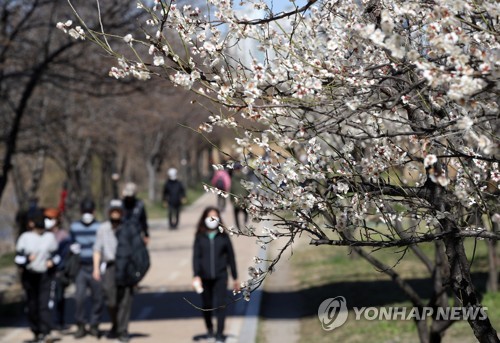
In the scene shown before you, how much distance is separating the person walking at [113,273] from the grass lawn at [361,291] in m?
2.26

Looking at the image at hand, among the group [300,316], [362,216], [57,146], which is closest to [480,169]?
[362,216]

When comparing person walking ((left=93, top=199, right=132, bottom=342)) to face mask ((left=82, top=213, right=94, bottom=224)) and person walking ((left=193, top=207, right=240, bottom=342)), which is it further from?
person walking ((left=193, top=207, right=240, bottom=342))

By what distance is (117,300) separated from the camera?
13.5 metres

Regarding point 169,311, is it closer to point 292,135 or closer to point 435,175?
point 292,135

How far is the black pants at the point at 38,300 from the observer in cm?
1326

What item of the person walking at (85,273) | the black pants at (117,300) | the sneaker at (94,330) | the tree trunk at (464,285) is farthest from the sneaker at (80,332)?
the tree trunk at (464,285)

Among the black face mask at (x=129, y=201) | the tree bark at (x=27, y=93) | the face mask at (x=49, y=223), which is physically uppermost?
the tree bark at (x=27, y=93)

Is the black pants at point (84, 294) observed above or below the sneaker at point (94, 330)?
above

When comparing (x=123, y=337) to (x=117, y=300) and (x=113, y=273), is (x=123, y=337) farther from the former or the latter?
(x=113, y=273)

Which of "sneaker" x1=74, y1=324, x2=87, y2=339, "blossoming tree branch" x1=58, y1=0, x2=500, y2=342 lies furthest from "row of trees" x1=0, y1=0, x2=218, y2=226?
"sneaker" x1=74, y1=324, x2=87, y2=339

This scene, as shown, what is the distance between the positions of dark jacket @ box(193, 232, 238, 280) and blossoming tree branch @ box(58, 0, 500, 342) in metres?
6.50

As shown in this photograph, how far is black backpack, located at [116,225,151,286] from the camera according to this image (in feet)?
43.3

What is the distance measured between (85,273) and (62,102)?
13475 mm

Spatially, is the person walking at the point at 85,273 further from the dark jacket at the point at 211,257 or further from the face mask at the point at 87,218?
the dark jacket at the point at 211,257
